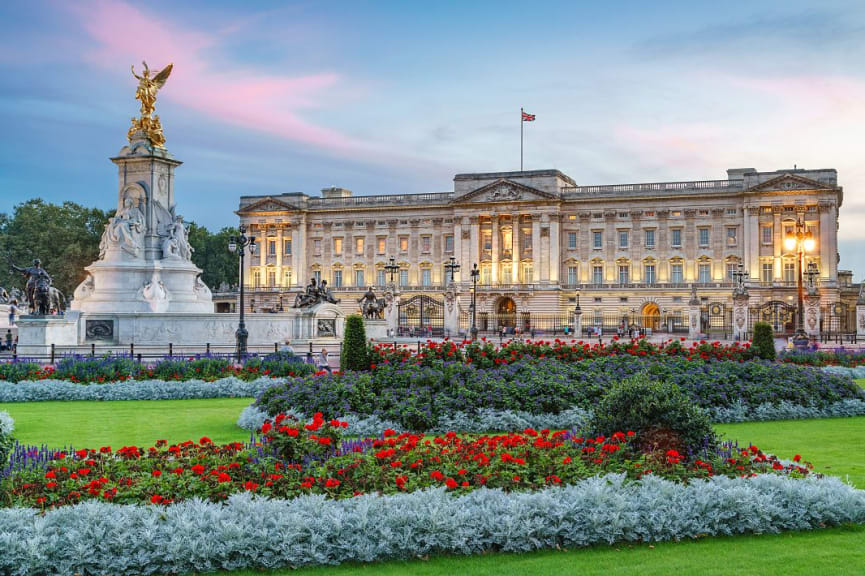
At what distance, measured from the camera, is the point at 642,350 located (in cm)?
1892

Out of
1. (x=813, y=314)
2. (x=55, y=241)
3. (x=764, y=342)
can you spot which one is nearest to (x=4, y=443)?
A: (x=764, y=342)

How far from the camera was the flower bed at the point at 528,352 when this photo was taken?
56.1ft

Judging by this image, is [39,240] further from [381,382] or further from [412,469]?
[412,469]

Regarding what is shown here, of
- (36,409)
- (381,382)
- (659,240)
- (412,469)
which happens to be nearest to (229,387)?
(36,409)

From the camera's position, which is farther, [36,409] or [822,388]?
[36,409]

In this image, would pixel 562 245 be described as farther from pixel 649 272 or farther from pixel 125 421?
pixel 125 421

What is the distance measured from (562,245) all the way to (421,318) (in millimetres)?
32446

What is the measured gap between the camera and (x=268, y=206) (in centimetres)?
9294

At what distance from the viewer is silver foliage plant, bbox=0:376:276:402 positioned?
1870cm

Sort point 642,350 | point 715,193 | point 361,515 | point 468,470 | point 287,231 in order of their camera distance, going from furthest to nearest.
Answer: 1. point 287,231
2. point 715,193
3. point 642,350
4. point 468,470
5. point 361,515

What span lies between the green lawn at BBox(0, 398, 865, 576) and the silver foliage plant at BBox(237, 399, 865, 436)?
8.8 inches

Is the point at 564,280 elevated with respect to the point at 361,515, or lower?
elevated

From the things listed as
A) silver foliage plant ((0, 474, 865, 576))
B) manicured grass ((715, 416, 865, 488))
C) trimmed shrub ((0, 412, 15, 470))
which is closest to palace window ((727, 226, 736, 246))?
manicured grass ((715, 416, 865, 488))

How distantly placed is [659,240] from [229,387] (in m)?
69.5
